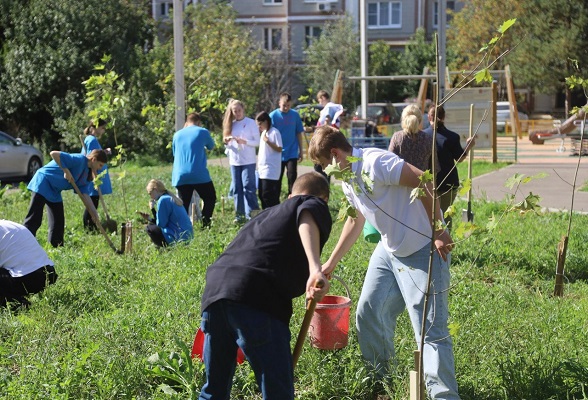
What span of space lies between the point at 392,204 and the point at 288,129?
7.58m

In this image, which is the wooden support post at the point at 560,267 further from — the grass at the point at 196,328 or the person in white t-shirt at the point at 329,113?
the person in white t-shirt at the point at 329,113

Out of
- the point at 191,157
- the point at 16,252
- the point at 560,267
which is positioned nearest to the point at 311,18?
the point at 191,157

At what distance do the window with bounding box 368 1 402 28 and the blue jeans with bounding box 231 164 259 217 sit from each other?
38.4 metres

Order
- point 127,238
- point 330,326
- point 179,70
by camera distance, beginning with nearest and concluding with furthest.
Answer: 1. point 330,326
2. point 127,238
3. point 179,70

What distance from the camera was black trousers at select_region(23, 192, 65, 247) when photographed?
30.7ft

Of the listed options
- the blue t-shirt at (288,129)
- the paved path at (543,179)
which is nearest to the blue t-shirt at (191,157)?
the blue t-shirt at (288,129)

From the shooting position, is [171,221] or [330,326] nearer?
[330,326]

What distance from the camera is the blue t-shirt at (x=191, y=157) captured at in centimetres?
1038

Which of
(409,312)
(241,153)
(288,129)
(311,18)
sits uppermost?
(311,18)

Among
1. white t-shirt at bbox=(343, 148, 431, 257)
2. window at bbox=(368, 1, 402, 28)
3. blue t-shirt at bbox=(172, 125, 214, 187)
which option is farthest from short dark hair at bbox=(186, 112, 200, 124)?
window at bbox=(368, 1, 402, 28)

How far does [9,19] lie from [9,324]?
24084 mm

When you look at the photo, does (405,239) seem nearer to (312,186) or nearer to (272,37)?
(312,186)

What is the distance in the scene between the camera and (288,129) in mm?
12086

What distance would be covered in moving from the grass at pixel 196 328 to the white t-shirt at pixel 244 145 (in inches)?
104
